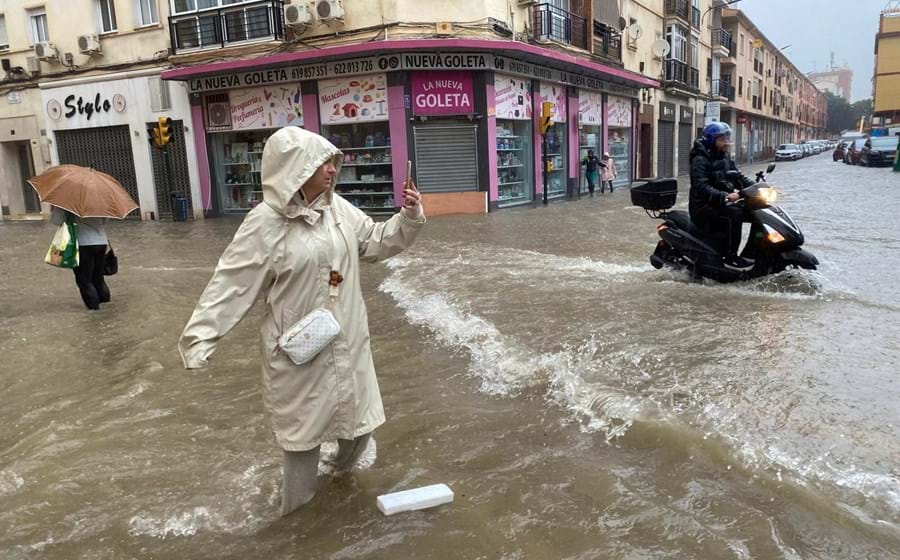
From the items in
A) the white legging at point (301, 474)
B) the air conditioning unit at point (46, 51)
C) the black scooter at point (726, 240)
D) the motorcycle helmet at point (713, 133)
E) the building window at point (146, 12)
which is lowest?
the white legging at point (301, 474)

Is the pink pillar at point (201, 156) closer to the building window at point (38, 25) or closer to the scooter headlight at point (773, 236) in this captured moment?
the building window at point (38, 25)

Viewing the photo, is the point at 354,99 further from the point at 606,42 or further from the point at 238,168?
the point at 606,42

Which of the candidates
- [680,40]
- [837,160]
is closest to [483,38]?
[680,40]

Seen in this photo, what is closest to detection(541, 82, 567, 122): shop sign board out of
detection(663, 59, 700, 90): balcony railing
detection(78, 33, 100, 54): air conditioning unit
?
detection(663, 59, 700, 90): balcony railing

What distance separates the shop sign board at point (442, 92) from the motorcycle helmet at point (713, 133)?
1095cm

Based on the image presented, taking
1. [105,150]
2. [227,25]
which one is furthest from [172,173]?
[227,25]

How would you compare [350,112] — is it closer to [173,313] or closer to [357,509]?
[173,313]

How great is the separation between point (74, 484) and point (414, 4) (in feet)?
50.1

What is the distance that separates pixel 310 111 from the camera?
1831 cm

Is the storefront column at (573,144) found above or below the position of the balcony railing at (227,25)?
below

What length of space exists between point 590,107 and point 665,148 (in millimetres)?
10797

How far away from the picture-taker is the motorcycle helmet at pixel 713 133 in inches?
277

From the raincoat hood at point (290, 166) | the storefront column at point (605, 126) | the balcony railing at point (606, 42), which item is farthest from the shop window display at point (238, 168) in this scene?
the raincoat hood at point (290, 166)

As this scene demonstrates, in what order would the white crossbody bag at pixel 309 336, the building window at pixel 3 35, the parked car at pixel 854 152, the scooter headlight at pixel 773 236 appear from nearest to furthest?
the white crossbody bag at pixel 309 336, the scooter headlight at pixel 773 236, the building window at pixel 3 35, the parked car at pixel 854 152
